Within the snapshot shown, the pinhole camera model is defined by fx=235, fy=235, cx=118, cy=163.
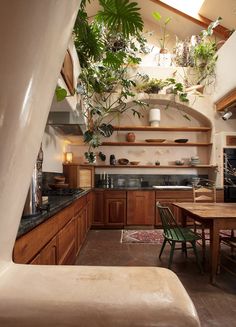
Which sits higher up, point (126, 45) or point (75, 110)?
point (126, 45)

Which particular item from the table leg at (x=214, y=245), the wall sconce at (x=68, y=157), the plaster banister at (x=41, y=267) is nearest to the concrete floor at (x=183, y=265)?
the table leg at (x=214, y=245)

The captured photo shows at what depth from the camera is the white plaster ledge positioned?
46 centimetres

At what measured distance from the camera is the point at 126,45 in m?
4.59

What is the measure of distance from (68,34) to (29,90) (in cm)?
22

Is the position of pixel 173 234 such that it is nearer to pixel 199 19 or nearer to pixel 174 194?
pixel 174 194

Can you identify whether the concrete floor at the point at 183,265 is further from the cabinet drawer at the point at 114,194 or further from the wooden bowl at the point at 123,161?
the wooden bowl at the point at 123,161

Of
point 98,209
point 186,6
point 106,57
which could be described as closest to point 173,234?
point 98,209

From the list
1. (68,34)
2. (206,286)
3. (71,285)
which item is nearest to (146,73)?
(206,286)

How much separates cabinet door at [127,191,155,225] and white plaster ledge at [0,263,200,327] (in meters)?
4.07

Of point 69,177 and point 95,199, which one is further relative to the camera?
point 95,199

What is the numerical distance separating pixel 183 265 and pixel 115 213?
1.99 m

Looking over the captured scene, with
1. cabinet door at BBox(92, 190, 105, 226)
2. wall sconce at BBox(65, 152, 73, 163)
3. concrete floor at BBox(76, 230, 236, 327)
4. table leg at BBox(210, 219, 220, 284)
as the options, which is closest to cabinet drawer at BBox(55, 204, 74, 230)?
concrete floor at BBox(76, 230, 236, 327)

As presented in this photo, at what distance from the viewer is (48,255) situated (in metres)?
1.55

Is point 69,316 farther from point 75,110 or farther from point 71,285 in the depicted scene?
point 75,110
